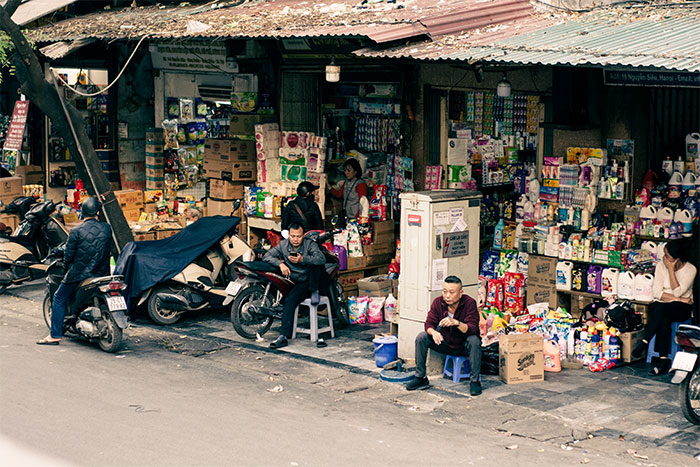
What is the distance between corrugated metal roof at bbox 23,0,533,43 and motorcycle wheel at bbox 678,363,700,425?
18.3 feet

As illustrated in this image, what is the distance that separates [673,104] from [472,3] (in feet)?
10.6

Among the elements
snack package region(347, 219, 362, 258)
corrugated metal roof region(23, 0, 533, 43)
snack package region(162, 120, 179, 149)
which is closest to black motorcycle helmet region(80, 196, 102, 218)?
corrugated metal roof region(23, 0, 533, 43)

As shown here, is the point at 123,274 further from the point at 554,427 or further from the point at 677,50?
the point at 677,50

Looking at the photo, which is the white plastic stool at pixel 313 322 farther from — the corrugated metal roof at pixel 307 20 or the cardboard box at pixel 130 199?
the cardboard box at pixel 130 199

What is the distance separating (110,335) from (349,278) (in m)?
4.01

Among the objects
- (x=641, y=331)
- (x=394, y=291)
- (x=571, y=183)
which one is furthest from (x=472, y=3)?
(x=641, y=331)

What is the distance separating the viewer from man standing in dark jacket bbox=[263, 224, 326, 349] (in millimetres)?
12516

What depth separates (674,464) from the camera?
838 centimetres

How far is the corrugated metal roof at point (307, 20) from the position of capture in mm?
13172

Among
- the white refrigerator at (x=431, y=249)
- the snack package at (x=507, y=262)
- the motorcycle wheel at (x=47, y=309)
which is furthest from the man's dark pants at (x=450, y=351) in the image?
the motorcycle wheel at (x=47, y=309)

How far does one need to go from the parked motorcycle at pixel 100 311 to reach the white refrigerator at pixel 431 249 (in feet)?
10.9

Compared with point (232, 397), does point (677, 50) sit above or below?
above

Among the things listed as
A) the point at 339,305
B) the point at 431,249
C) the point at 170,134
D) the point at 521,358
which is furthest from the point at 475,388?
the point at 170,134

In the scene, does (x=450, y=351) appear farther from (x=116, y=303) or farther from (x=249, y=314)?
(x=116, y=303)
